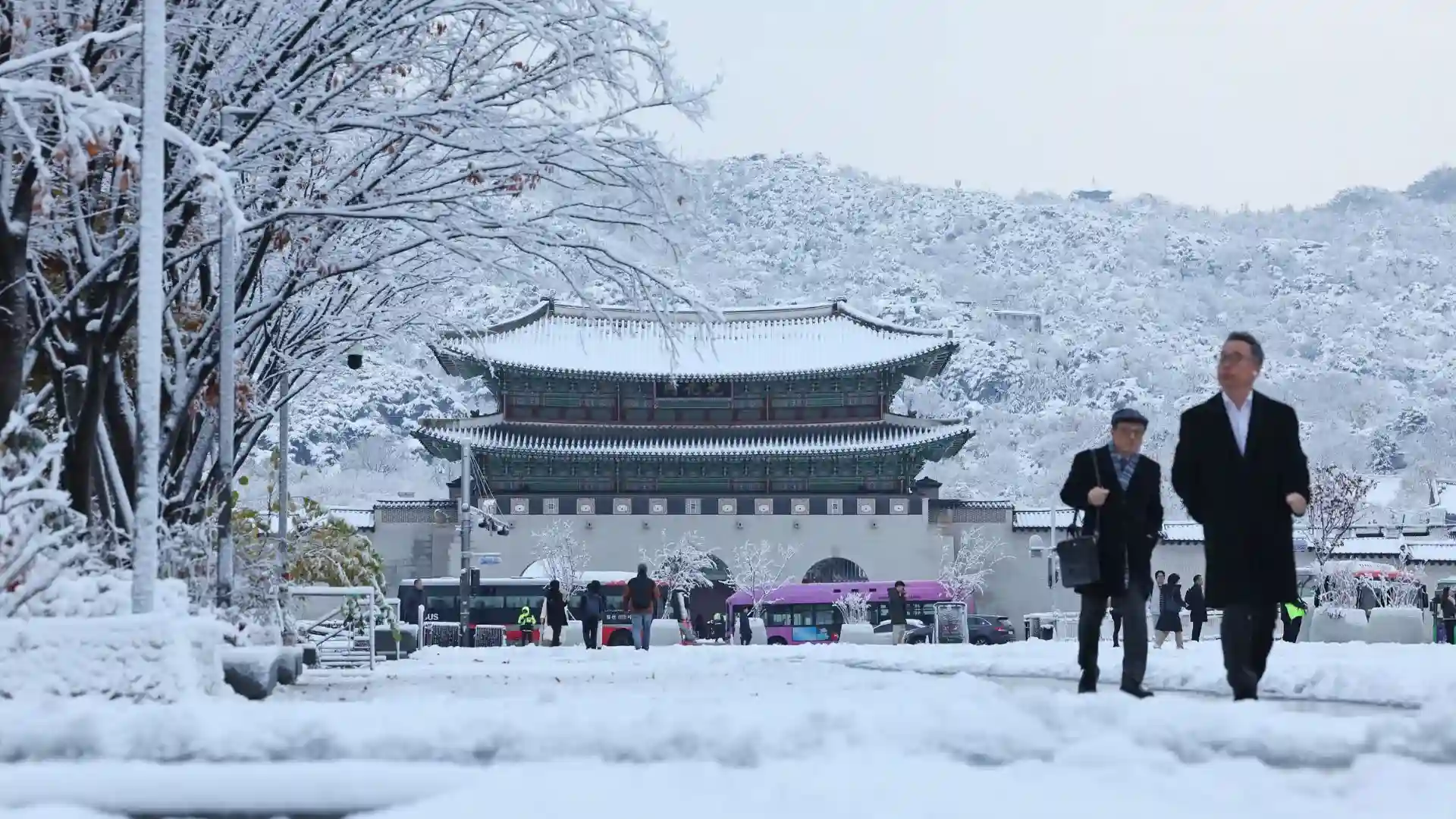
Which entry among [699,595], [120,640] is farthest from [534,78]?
[699,595]

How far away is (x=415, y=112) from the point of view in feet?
38.7

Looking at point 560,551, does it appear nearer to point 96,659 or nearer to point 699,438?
point 699,438

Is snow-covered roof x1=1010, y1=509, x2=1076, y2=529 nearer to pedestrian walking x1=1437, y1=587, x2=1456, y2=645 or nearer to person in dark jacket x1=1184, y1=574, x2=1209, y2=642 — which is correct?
pedestrian walking x1=1437, y1=587, x2=1456, y2=645

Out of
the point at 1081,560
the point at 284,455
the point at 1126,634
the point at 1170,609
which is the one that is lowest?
Answer: the point at 1170,609

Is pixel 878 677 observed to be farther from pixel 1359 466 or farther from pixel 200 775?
pixel 1359 466

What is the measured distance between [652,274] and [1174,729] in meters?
7.62

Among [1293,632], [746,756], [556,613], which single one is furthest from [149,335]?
[556,613]

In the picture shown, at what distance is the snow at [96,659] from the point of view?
7246 millimetres

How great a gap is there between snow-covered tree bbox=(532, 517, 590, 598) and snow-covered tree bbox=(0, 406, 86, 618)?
41.5 meters

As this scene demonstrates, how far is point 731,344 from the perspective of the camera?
5425cm

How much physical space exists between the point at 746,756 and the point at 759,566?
1842 inches

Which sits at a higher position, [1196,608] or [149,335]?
[149,335]

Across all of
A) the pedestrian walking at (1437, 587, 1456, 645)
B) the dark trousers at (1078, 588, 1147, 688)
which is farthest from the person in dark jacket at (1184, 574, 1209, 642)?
the dark trousers at (1078, 588, 1147, 688)

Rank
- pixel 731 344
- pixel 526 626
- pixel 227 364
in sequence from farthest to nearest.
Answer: pixel 731 344, pixel 526 626, pixel 227 364
